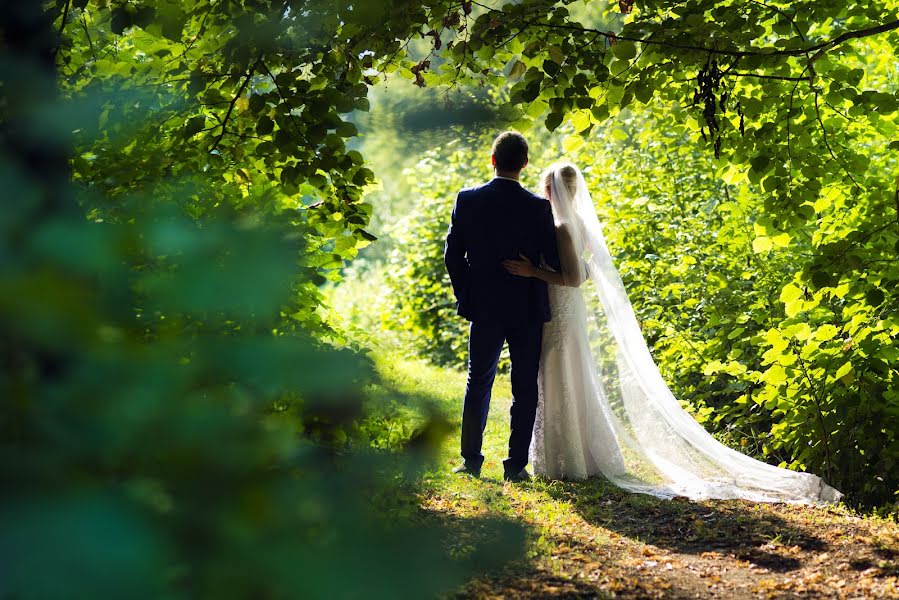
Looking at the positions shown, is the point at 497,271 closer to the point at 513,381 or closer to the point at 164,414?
the point at 513,381

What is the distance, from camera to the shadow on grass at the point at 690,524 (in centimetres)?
444

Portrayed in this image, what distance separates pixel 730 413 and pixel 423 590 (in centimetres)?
630

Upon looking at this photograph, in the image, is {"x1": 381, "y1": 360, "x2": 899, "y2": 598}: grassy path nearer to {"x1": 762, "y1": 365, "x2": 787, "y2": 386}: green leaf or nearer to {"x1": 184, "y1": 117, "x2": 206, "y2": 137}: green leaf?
{"x1": 762, "y1": 365, "x2": 787, "y2": 386}: green leaf

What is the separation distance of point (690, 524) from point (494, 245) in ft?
6.14

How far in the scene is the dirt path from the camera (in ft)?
12.2

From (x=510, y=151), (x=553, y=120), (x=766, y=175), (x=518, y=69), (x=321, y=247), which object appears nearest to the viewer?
(x=553, y=120)

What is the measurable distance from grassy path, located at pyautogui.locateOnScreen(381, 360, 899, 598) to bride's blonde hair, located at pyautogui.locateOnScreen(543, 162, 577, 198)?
6.06 feet

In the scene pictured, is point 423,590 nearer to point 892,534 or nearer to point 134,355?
point 134,355

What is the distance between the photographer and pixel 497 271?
17.9ft

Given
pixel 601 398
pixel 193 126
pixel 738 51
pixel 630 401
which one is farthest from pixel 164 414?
pixel 630 401

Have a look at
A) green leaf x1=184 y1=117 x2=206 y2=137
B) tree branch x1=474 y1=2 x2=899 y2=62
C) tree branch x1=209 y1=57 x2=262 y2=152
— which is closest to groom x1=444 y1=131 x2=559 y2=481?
tree branch x1=474 y1=2 x2=899 y2=62

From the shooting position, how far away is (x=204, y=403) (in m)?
0.73

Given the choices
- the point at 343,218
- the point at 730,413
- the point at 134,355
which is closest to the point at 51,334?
the point at 134,355

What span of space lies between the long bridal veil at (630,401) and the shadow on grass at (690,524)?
298 millimetres
